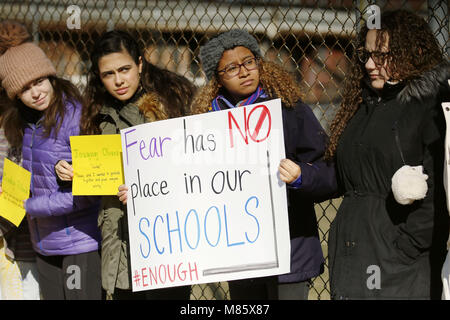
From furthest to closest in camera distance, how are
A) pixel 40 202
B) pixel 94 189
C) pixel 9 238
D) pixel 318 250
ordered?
pixel 9 238 < pixel 40 202 < pixel 94 189 < pixel 318 250

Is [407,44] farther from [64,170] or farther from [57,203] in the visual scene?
[57,203]

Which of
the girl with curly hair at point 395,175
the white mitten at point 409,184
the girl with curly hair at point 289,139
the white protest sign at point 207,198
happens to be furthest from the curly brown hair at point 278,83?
the white mitten at point 409,184

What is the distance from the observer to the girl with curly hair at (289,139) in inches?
104

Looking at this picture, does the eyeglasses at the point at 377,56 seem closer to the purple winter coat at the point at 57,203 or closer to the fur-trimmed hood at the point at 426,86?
the fur-trimmed hood at the point at 426,86

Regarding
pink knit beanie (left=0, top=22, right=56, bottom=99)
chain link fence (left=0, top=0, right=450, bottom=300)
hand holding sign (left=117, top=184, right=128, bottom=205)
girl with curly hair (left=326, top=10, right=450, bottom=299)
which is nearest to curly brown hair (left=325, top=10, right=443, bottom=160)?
girl with curly hair (left=326, top=10, right=450, bottom=299)

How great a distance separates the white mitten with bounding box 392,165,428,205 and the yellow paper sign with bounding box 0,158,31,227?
1848mm

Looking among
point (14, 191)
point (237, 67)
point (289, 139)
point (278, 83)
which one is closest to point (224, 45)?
point (237, 67)

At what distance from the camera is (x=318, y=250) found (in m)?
2.70

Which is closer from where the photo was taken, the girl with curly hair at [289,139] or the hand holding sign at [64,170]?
the girl with curly hair at [289,139]

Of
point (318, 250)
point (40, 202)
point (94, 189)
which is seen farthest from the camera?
point (40, 202)

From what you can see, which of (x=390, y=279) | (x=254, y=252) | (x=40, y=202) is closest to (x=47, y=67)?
(x=40, y=202)

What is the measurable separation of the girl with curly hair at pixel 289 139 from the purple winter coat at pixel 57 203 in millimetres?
804
